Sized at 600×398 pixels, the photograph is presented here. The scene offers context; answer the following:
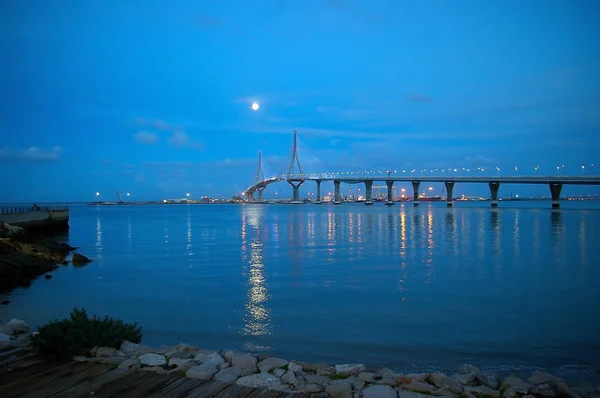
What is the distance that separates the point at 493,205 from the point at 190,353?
12661 centimetres

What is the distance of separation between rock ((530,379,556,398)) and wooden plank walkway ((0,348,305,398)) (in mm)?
2906

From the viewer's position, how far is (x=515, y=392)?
17.9 feet

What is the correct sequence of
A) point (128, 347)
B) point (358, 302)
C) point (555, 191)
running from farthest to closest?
1. point (555, 191)
2. point (358, 302)
3. point (128, 347)

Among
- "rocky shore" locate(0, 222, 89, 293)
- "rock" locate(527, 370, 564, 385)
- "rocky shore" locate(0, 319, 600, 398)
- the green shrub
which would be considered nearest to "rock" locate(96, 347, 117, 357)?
"rocky shore" locate(0, 319, 600, 398)

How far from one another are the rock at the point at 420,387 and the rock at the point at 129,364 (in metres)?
3.32

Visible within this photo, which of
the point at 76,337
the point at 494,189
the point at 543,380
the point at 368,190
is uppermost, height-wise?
the point at 368,190

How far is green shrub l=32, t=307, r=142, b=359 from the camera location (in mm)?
5977

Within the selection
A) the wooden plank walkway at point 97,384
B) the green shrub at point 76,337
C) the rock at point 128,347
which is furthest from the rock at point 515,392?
the green shrub at point 76,337

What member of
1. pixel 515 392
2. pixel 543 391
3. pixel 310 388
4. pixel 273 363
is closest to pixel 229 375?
pixel 273 363

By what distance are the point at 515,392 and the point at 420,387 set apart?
1168mm

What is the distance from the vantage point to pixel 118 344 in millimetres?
6840

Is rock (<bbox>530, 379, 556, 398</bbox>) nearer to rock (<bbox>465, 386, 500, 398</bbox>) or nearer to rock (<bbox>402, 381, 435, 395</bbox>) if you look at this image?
rock (<bbox>465, 386, 500, 398</bbox>)

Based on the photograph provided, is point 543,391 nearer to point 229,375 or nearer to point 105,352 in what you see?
point 229,375

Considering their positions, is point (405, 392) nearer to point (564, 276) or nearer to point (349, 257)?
point (564, 276)
